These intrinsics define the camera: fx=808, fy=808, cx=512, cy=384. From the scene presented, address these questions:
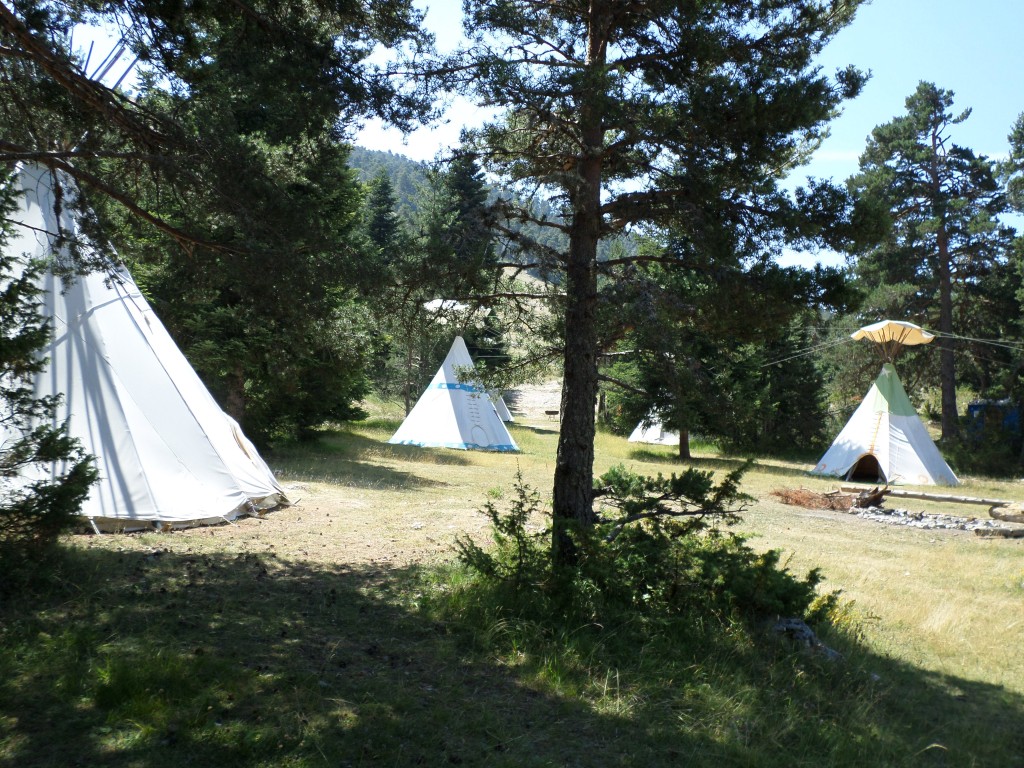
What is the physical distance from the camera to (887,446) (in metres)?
22.3

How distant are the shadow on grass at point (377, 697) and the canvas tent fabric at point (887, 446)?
17.6 meters

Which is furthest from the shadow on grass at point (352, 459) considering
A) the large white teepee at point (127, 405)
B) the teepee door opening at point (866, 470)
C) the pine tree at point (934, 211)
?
the pine tree at point (934, 211)

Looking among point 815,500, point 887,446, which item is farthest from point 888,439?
point 815,500

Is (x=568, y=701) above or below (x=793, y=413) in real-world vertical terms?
below

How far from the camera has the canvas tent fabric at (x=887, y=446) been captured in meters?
21.8

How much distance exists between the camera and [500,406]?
119ft

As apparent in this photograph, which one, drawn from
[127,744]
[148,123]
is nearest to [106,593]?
[127,744]

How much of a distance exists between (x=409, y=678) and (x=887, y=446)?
20.9m

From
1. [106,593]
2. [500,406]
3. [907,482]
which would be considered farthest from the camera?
[500,406]

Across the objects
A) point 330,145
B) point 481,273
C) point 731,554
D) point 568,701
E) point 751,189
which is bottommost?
point 568,701

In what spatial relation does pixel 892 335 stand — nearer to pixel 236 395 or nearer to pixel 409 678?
pixel 236 395

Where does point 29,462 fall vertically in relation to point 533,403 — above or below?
below

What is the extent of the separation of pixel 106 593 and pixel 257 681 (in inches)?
74.5

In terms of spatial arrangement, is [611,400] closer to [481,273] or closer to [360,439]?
[360,439]
